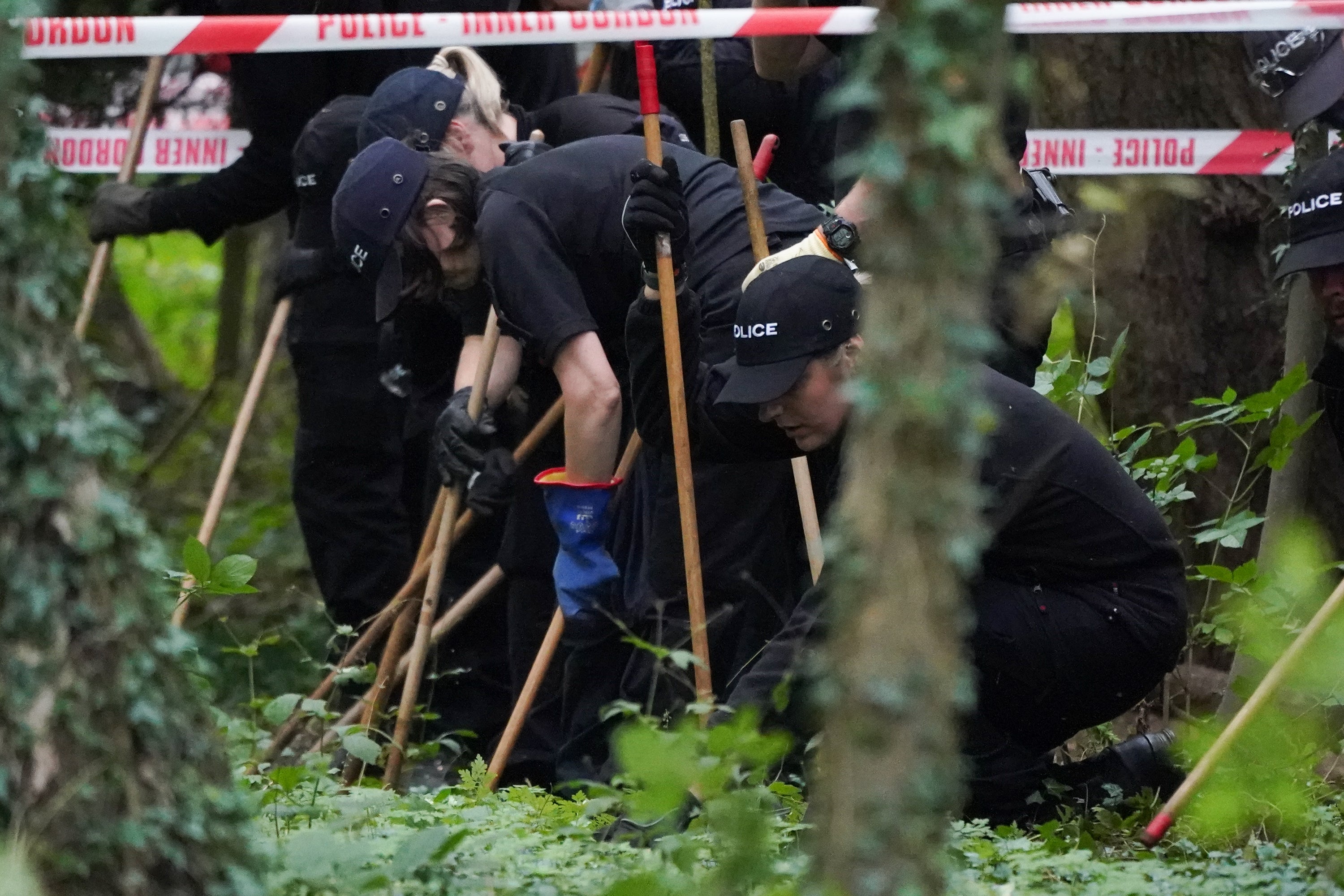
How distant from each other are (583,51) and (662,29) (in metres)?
2.17

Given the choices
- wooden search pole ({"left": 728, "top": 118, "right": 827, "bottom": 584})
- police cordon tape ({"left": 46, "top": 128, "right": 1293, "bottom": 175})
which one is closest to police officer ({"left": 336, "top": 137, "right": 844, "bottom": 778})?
wooden search pole ({"left": 728, "top": 118, "right": 827, "bottom": 584})

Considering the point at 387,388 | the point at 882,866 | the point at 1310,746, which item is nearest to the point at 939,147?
Answer: the point at 882,866

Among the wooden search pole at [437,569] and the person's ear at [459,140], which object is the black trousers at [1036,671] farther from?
the person's ear at [459,140]

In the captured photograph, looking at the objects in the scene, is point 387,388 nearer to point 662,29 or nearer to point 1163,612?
point 662,29

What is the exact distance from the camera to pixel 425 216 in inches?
180

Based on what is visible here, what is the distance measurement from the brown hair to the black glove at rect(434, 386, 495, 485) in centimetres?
34

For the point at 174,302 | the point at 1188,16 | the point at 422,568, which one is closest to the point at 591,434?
the point at 422,568

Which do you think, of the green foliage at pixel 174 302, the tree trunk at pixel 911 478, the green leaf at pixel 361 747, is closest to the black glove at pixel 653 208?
the green leaf at pixel 361 747

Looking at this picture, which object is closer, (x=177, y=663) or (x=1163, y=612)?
(x=177, y=663)

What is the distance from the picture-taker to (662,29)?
14.0 ft

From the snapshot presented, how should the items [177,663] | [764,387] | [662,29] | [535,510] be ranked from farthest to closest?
[535,510], [662,29], [764,387], [177,663]

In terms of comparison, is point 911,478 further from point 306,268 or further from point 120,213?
point 120,213

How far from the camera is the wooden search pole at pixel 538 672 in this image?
4.52 m

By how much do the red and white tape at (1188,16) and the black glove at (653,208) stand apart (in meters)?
0.82
